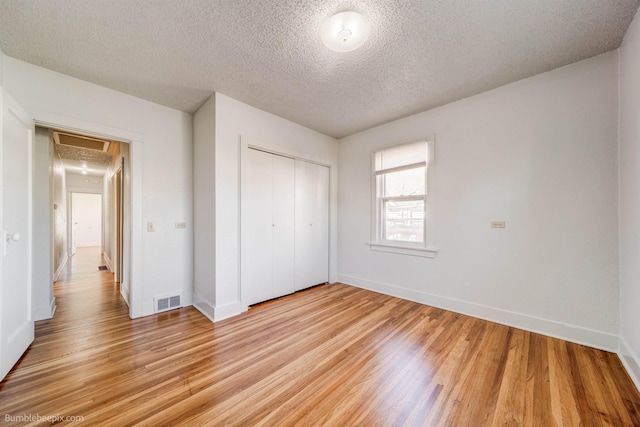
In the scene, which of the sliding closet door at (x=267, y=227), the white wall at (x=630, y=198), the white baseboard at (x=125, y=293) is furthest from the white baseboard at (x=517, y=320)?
the white baseboard at (x=125, y=293)

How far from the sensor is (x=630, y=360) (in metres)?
1.77

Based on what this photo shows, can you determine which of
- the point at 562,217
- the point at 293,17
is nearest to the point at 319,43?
the point at 293,17

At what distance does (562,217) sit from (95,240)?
13954mm

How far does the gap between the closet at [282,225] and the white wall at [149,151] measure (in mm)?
844

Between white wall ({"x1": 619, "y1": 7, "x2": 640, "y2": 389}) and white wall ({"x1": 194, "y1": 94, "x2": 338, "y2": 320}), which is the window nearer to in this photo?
white wall ({"x1": 619, "y1": 7, "x2": 640, "y2": 389})

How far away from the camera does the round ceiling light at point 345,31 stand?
167cm

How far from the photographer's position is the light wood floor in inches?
55.4

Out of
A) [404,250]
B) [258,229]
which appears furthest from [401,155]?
[258,229]

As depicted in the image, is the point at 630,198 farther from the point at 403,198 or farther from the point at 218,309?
the point at 218,309

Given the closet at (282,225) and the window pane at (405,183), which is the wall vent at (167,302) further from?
the window pane at (405,183)

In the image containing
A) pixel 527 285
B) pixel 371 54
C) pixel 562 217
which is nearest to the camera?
pixel 371 54

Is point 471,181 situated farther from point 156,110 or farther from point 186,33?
point 156,110

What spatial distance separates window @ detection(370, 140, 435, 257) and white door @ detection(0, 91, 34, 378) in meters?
3.70

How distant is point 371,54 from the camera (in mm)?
2066
